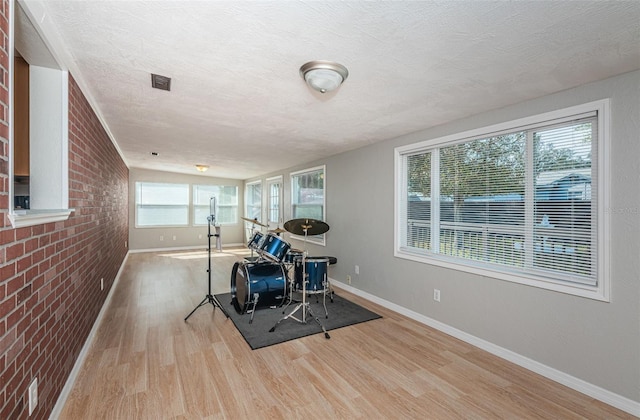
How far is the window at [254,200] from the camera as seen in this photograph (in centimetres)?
805

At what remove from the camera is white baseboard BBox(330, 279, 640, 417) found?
6.17ft

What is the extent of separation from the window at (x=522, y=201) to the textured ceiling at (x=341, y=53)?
337mm

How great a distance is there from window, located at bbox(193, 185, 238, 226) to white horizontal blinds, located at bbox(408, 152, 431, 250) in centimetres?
644

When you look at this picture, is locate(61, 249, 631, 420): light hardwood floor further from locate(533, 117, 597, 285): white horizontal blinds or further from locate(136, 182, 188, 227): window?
locate(136, 182, 188, 227): window

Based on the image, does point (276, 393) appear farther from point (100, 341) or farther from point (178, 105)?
point (178, 105)

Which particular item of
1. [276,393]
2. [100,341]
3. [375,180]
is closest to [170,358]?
[100,341]

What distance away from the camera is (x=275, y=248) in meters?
3.19

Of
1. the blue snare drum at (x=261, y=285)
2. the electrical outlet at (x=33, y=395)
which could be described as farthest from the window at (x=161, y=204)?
the electrical outlet at (x=33, y=395)

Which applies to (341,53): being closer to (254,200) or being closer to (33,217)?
(33,217)

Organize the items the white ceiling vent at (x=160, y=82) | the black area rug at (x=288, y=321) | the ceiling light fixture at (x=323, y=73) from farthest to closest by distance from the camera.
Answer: the black area rug at (x=288, y=321) → the white ceiling vent at (x=160, y=82) → the ceiling light fixture at (x=323, y=73)

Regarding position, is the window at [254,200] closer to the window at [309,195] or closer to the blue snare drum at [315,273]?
the window at [309,195]

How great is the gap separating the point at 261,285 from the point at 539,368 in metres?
2.57

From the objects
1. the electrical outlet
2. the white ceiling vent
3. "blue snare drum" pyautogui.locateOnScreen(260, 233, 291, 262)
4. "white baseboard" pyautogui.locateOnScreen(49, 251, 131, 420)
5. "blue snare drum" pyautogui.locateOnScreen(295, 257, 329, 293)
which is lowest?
"white baseboard" pyautogui.locateOnScreen(49, 251, 131, 420)

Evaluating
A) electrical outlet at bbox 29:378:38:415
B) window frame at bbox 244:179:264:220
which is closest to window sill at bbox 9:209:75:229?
electrical outlet at bbox 29:378:38:415
